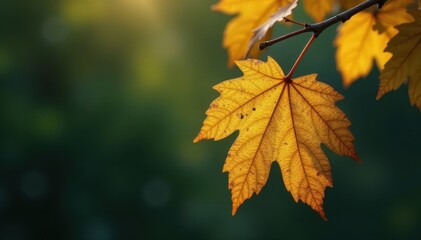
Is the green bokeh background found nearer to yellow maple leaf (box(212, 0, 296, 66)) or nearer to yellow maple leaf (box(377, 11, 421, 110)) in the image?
yellow maple leaf (box(212, 0, 296, 66))

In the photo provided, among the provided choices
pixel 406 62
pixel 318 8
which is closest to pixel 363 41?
pixel 318 8

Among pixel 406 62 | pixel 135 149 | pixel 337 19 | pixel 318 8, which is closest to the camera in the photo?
pixel 337 19

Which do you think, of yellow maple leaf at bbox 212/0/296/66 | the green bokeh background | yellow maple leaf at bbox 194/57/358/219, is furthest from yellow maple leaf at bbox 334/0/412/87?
the green bokeh background

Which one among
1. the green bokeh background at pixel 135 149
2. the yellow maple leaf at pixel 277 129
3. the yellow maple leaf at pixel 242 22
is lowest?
the yellow maple leaf at pixel 277 129

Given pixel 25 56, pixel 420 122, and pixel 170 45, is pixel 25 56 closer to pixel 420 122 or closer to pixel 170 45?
pixel 170 45

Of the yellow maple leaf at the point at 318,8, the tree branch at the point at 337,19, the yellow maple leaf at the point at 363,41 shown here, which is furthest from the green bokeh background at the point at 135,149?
the tree branch at the point at 337,19

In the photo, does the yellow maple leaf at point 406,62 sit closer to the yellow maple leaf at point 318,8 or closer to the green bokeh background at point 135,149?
the yellow maple leaf at point 318,8

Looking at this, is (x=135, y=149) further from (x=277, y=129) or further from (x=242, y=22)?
(x=277, y=129)
